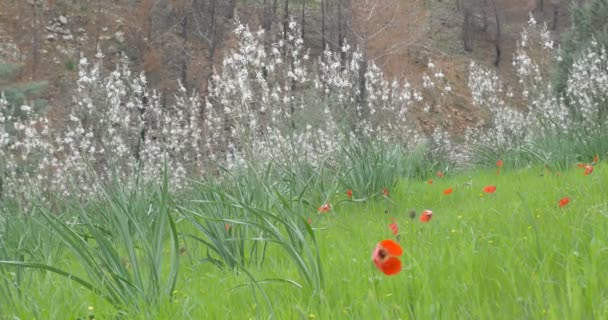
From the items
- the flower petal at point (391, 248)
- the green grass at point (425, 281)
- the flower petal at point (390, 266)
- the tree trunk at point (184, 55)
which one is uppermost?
the tree trunk at point (184, 55)

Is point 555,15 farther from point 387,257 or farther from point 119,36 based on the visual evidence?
point 387,257

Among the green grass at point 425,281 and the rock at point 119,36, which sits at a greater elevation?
the rock at point 119,36

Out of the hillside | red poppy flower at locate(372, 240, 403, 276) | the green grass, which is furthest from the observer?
the hillside

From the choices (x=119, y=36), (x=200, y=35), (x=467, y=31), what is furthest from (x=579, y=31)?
(x=467, y=31)

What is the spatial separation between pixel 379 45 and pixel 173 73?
9394mm

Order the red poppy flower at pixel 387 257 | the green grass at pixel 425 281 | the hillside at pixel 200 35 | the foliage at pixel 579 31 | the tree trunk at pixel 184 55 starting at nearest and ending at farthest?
the red poppy flower at pixel 387 257 → the green grass at pixel 425 281 → the foliage at pixel 579 31 → the hillside at pixel 200 35 → the tree trunk at pixel 184 55

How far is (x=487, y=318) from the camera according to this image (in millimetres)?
1478

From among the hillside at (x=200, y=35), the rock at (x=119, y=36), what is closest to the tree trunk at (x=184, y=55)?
the hillside at (x=200, y=35)

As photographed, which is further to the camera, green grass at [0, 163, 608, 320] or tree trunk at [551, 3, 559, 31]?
tree trunk at [551, 3, 559, 31]

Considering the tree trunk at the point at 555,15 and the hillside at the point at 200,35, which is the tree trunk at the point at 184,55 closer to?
the hillside at the point at 200,35

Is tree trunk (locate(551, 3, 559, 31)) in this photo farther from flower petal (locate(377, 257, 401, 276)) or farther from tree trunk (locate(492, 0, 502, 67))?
flower petal (locate(377, 257, 401, 276))

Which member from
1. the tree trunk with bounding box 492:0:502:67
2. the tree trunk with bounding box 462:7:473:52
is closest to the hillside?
the tree trunk with bounding box 462:7:473:52

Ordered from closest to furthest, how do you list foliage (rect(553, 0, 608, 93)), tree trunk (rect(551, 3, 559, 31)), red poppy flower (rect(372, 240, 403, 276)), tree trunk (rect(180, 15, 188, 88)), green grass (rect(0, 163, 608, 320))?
1. red poppy flower (rect(372, 240, 403, 276))
2. green grass (rect(0, 163, 608, 320))
3. foliage (rect(553, 0, 608, 93))
4. tree trunk (rect(180, 15, 188, 88))
5. tree trunk (rect(551, 3, 559, 31))

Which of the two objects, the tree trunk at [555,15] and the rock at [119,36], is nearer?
the rock at [119,36]
